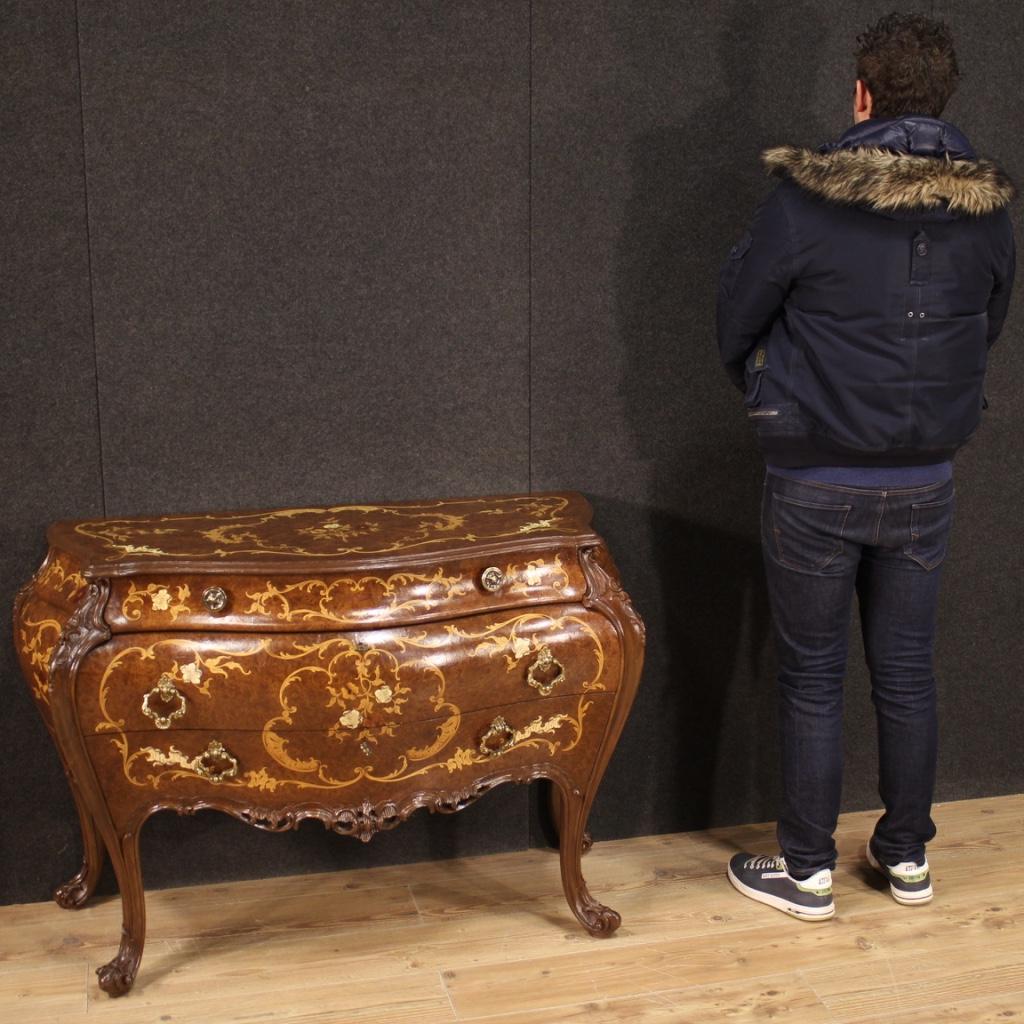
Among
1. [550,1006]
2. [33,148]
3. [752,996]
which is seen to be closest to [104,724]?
[550,1006]

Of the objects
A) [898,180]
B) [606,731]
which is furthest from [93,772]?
[898,180]

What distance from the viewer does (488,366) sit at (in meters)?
2.75

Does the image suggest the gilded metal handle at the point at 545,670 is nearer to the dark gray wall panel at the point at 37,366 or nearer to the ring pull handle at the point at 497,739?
the ring pull handle at the point at 497,739

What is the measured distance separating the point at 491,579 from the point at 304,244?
832 millimetres

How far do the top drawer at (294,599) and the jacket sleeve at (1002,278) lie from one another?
1145 mm

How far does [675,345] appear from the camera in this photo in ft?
9.31

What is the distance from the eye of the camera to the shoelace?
8.99ft

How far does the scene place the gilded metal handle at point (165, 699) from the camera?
224 cm

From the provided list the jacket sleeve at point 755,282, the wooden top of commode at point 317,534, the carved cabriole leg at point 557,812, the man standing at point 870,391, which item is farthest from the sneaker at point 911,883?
the jacket sleeve at point 755,282

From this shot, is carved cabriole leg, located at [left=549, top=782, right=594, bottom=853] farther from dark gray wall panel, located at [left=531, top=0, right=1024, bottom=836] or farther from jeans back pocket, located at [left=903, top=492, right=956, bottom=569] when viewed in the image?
jeans back pocket, located at [left=903, top=492, right=956, bottom=569]

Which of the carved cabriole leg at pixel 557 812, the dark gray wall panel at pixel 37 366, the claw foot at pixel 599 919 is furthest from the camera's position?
the carved cabriole leg at pixel 557 812

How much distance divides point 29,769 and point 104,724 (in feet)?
1.81

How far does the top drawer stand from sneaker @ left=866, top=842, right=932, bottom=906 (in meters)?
1.13

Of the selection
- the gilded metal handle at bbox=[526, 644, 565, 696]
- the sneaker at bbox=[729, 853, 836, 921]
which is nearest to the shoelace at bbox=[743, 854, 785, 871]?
the sneaker at bbox=[729, 853, 836, 921]
